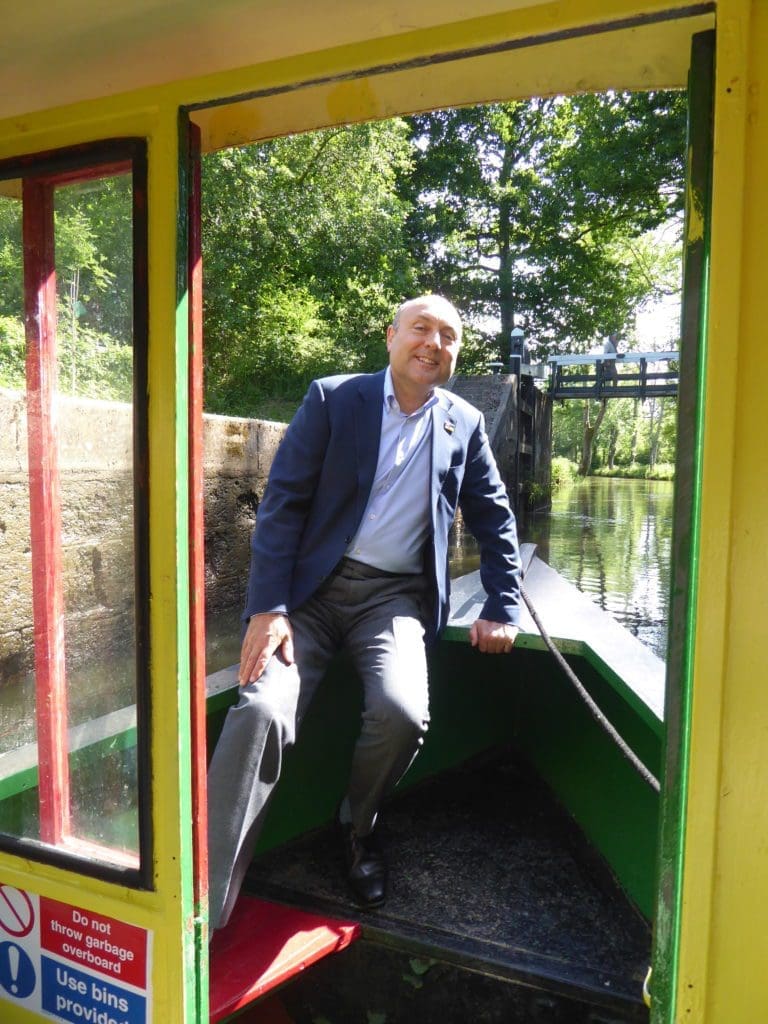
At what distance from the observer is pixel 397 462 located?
87.2 inches

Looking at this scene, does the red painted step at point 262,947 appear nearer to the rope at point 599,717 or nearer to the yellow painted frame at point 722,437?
the rope at point 599,717

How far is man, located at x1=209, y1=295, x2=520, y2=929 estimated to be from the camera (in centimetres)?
202

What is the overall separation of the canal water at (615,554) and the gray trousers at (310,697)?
2.30 m

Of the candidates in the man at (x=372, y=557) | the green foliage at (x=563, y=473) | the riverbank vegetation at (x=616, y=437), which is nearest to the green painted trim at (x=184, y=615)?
the man at (x=372, y=557)

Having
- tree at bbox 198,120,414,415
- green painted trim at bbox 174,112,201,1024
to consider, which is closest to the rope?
green painted trim at bbox 174,112,201,1024

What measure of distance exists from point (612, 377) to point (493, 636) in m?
22.0

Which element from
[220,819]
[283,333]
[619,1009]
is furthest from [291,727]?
[283,333]

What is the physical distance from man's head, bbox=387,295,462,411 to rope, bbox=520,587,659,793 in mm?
656

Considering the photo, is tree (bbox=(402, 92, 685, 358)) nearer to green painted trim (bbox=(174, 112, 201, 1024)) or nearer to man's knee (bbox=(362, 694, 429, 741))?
man's knee (bbox=(362, 694, 429, 741))

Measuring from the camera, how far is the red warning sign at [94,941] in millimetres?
1419

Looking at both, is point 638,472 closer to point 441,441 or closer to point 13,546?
point 441,441

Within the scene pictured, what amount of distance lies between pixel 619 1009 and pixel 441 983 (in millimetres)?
388

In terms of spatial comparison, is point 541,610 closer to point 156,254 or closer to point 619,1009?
point 619,1009

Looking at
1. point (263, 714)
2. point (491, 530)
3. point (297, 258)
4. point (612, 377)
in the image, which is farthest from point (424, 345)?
point (612, 377)
